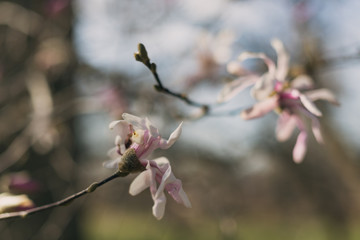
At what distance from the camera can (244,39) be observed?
7.48 ft

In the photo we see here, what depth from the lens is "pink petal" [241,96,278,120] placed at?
0.68m

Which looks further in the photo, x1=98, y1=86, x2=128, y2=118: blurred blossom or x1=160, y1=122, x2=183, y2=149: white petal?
x1=98, y1=86, x2=128, y2=118: blurred blossom

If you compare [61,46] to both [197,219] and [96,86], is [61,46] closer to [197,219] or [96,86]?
[96,86]

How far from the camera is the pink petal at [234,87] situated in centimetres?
72

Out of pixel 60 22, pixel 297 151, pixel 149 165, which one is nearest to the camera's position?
pixel 149 165

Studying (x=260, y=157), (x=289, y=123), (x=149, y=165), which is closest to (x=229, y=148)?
(x=260, y=157)

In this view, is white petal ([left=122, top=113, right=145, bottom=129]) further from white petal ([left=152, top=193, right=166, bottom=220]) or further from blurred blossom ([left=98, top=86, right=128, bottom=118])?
blurred blossom ([left=98, top=86, right=128, bottom=118])

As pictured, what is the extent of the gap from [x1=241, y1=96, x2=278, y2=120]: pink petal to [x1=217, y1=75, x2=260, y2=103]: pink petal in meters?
0.04

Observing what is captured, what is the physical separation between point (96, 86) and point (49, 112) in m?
0.54

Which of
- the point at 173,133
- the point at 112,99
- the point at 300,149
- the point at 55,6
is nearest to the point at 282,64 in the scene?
the point at 300,149

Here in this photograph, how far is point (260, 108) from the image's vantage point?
69 cm

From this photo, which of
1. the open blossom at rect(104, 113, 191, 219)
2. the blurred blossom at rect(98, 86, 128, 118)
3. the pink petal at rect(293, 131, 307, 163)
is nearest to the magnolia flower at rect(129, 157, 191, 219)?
the open blossom at rect(104, 113, 191, 219)

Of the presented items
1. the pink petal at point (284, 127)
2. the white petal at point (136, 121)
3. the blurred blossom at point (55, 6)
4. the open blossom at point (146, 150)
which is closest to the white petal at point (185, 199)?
the open blossom at point (146, 150)

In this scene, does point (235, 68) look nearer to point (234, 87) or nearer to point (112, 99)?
point (234, 87)
